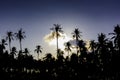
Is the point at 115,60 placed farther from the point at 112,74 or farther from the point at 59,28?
the point at 59,28

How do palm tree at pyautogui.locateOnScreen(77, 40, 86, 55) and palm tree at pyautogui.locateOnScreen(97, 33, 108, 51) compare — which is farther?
palm tree at pyautogui.locateOnScreen(77, 40, 86, 55)

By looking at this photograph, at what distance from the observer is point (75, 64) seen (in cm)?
9344

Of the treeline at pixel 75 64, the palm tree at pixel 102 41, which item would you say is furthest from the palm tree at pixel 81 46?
the palm tree at pixel 102 41

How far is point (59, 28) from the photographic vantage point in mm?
94750

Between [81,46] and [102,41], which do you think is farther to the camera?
[81,46]

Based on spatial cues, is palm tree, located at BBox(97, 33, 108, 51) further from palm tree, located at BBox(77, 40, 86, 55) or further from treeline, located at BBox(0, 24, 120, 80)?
palm tree, located at BBox(77, 40, 86, 55)

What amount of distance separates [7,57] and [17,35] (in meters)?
13.7

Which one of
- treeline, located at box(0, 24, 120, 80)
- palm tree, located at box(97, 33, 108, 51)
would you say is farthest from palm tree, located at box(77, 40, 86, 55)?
palm tree, located at box(97, 33, 108, 51)

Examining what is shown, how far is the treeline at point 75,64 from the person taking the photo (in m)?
78.6

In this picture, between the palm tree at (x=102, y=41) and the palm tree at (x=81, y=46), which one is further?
the palm tree at (x=81, y=46)

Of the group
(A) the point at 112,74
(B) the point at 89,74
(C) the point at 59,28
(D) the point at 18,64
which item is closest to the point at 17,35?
(D) the point at 18,64

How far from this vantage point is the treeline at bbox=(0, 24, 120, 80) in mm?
78613

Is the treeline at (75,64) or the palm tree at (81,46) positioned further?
the palm tree at (81,46)

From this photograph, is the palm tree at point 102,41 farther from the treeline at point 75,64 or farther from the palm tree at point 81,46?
the palm tree at point 81,46
